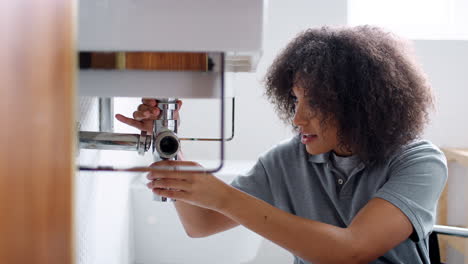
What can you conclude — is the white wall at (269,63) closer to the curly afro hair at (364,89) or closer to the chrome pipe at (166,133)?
the curly afro hair at (364,89)

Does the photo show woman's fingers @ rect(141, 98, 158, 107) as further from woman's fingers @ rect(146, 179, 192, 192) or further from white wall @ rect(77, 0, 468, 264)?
white wall @ rect(77, 0, 468, 264)

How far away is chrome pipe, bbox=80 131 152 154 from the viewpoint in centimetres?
59

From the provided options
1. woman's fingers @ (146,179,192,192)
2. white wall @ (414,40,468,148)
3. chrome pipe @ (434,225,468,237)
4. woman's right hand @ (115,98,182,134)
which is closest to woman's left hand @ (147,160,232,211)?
woman's fingers @ (146,179,192,192)

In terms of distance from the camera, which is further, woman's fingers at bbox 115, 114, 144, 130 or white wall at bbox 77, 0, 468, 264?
white wall at bbox 77, 0, 468, 264

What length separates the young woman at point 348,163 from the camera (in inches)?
27.7

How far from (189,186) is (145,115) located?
0.16m

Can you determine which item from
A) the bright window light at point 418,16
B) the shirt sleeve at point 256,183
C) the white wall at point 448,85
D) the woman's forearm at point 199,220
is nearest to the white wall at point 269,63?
the white wall at point 448,85

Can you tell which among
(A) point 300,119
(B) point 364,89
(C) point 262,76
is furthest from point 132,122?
(C) point 262,76

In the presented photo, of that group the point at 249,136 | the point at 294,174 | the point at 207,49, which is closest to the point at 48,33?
the point at 207,49

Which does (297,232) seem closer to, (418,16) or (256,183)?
(256,183)

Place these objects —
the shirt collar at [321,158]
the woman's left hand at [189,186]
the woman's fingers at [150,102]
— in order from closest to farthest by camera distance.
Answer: the woman's left hand at [189,186] → the woman's fingers at [150,102] → the shirt collar at [321,158]

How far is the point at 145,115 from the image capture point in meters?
0.69

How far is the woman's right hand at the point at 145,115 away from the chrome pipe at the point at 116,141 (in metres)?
0.07

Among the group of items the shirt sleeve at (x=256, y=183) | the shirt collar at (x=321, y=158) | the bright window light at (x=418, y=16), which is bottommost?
the shirt sleeve at (x=256, y=183)
